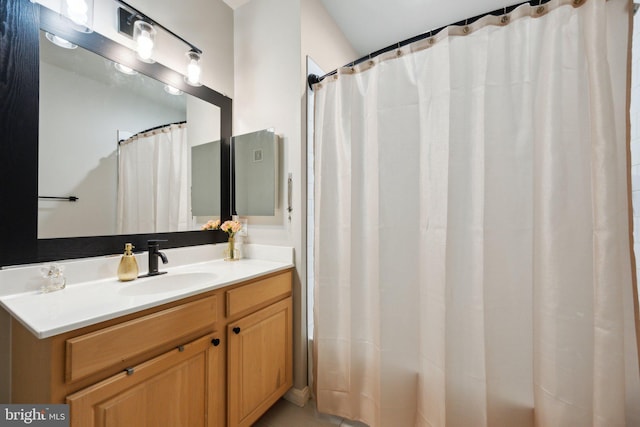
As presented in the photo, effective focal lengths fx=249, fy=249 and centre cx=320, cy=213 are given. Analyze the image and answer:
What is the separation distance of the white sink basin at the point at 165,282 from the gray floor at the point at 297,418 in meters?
0.87

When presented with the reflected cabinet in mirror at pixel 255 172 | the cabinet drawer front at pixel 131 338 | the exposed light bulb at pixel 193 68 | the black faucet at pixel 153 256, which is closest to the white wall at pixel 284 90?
the reflected cabinet in mirror at pixel 255 172

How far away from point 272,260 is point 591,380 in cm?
153

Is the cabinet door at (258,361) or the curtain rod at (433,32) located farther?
the cabinet door at (258,361)

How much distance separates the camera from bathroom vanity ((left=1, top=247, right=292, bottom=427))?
71 cm

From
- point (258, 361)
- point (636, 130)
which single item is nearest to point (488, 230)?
point (636, 130)

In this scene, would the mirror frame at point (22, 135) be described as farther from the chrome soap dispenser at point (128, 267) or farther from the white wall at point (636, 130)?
the white wall at point (636, 130)

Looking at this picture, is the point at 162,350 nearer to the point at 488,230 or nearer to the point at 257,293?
the point at 257,293

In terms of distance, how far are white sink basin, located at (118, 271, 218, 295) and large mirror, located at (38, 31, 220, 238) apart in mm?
292

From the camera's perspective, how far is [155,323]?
0.87m

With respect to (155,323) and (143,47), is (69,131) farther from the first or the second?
(155,323)

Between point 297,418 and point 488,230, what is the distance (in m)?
1.45

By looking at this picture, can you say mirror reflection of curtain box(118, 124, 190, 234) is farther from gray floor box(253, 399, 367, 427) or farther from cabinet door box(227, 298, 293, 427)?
gray floor box(253, 399, 367, 427)

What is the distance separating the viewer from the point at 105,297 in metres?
0.93

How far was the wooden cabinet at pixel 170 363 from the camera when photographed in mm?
717
